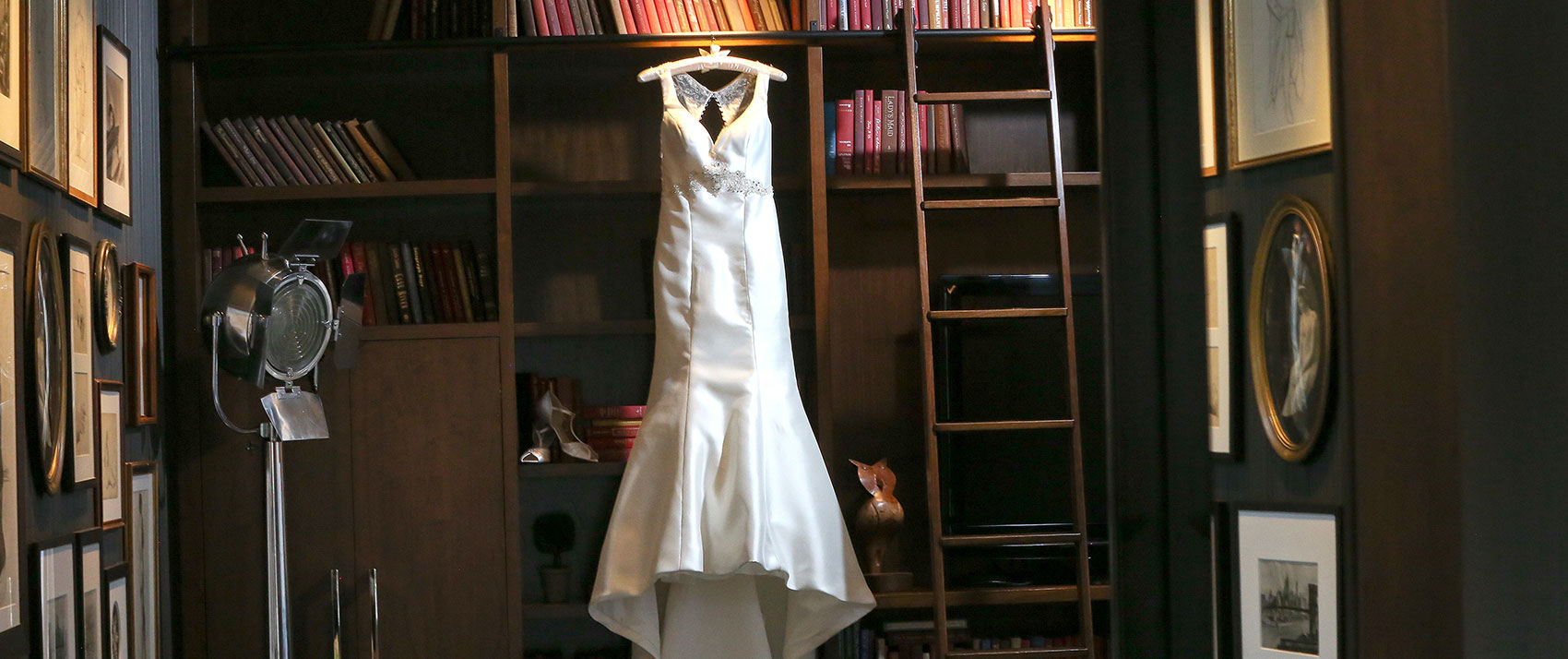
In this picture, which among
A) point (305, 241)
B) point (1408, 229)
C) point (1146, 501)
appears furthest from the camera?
point (305, 241)

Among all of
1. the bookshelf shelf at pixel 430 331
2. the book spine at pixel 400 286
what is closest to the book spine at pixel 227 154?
A: the book spine at pixel 400 286

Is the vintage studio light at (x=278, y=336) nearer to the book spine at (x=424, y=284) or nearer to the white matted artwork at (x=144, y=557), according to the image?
the white matted artwork at (x=144, y=557)

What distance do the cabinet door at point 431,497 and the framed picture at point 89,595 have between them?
0.73m

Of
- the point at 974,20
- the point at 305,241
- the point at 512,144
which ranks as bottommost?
the point at 305,241

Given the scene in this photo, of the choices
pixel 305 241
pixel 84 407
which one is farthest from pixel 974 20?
pixel 84 407

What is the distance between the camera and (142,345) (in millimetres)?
3076

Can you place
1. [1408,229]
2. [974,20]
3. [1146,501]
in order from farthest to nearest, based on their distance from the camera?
[974,20], [1146,501], [1408,229]

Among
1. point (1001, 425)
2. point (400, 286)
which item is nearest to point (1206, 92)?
point (1001, 425)

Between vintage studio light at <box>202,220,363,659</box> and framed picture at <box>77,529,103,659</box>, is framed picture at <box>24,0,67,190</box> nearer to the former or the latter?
vintage studio light at <box>202,220,363,659</box>

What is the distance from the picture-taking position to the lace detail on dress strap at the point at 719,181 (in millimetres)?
3248

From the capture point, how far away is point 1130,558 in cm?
37

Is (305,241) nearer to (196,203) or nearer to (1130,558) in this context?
(196,203)

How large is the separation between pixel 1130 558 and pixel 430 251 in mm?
3355

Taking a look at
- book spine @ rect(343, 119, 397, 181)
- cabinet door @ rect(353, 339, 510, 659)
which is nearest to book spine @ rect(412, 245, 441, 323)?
cabinet door @ rect(353, 339, 510, 659)
